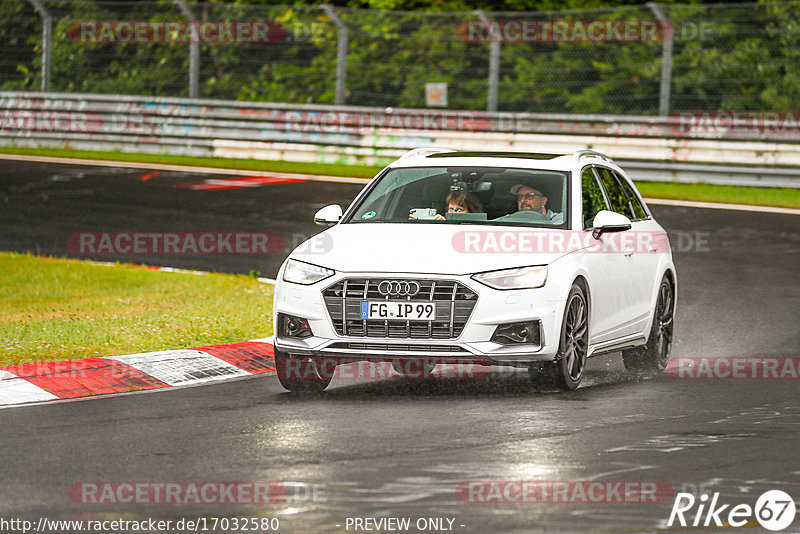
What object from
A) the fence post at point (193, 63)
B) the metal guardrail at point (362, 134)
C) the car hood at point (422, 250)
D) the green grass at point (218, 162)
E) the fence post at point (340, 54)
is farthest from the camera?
the fence post at point (193, 63)

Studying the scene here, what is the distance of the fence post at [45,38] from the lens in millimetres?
29328

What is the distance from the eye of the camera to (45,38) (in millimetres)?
29484

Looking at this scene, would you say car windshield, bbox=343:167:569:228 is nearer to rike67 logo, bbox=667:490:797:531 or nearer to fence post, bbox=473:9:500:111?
rike67 logo, bbox=667:490:797:531

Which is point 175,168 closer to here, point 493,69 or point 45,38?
point 45,38

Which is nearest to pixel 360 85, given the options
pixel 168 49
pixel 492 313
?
pixel 168 49

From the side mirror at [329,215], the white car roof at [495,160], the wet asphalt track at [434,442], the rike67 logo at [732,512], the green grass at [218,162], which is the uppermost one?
the white car roof at [495,160]

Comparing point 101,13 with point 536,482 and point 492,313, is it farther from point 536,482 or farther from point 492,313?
point 536,482

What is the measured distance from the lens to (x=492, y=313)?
947 cm

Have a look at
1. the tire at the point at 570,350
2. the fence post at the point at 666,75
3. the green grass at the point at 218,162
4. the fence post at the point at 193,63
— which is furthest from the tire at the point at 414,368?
the fence post at the point at 193,63

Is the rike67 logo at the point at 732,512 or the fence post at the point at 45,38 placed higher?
the fence post at the point at 45,38

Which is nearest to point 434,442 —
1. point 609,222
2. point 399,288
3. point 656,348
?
point 399,288

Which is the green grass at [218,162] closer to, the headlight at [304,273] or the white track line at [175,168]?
the white track line at [175,168]

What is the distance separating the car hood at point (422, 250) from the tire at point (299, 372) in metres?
0.67

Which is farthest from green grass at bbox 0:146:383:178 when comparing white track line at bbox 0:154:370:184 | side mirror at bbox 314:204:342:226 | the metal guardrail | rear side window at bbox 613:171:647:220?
side mirror at bbox 314:204:342:226
